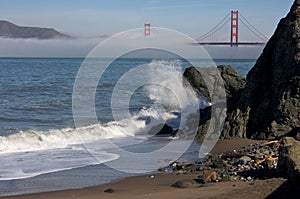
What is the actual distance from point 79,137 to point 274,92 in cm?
584

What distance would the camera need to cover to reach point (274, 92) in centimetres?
1375

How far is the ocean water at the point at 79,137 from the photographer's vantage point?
32.8 ft

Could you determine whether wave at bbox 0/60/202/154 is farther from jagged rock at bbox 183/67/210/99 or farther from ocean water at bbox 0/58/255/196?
jagged rock at bbox 183/67/210/99

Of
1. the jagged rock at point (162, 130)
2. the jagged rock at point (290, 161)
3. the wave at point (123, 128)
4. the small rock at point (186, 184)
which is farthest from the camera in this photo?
the jagged rock at point (162, 130)

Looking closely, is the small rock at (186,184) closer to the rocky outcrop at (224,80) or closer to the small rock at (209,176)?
the small rock at (209,176)

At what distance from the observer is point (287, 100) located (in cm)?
1302

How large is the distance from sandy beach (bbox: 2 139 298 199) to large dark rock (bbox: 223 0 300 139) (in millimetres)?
4205

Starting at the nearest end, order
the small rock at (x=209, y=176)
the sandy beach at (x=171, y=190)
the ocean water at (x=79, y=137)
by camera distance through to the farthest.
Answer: the sandy beach at (x=171, y=190) < the small rock at (x=209, y=176) < the ocean water at (x=79, y=137)

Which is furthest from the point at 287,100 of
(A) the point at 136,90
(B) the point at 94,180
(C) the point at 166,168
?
(A) the point at 136,90

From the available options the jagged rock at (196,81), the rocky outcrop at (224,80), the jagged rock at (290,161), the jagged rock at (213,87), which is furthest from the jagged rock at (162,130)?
the jagged rock at (290,161)

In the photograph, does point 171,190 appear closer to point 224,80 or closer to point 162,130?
point 162,130

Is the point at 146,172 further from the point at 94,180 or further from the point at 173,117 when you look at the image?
the point at 173,117

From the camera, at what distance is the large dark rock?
1297 centimetres

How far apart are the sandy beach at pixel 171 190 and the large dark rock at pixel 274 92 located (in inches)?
166
